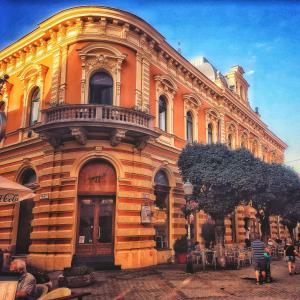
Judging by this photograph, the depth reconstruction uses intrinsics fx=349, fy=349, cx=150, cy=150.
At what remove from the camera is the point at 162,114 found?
20562mm

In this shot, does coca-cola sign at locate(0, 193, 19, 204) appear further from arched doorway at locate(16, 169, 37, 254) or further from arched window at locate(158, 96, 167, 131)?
arched window at locate(158, 96, 167, 131)

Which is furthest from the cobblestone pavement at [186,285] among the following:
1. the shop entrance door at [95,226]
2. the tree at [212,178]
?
the tree at [212,178]

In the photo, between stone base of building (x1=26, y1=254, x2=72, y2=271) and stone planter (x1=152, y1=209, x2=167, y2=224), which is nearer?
stone base of building (x1=26, y1=254, x2=72, y2=271)

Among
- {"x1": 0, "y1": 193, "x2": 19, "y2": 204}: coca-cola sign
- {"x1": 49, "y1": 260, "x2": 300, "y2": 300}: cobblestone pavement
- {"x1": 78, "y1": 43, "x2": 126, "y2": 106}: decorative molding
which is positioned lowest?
{"x1": 49, "y1": 260, "x2": 300, "y2": 300}: cobblestone pavement

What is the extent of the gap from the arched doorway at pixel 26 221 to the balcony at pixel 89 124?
3109 mm

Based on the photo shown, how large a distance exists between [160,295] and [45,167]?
9.15 m

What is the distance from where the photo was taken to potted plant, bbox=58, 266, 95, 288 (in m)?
11.1

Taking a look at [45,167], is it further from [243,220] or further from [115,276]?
[243,220]

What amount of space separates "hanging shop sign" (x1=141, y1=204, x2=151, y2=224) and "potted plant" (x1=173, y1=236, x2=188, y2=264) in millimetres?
2435

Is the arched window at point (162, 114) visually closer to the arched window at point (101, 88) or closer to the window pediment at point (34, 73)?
the arched window at point (101, 88)

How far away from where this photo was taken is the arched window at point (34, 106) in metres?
19.3

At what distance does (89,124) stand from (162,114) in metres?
6.34

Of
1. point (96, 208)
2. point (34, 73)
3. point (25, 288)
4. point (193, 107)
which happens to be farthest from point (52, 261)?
point (193, 107)

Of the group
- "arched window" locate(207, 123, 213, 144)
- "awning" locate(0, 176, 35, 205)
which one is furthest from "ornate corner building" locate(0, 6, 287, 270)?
"awning" locate(0, 176, 35, 205)
